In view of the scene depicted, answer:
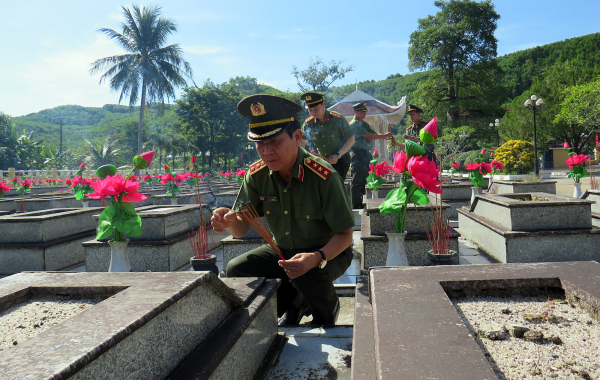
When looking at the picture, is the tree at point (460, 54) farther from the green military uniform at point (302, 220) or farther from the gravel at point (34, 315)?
the gravel at point (34, 315)

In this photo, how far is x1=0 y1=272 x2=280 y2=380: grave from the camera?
126 cm

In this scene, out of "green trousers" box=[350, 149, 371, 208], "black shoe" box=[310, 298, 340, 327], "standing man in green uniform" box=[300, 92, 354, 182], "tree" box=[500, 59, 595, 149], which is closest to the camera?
"black shoe" box=[310, 298, 340, 327]

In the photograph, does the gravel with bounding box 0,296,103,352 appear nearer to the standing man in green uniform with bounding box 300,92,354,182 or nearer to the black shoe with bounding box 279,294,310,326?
the black shoe with bounding box 279,294,310,326

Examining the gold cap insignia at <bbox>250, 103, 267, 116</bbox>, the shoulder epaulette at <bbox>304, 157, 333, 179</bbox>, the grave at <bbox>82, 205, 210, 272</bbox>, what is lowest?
the grave at <bbox>82, 205, 210, 272</bbox>

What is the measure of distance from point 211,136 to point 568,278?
45.3 m

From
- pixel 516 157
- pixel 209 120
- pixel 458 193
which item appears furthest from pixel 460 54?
pixel 458 193

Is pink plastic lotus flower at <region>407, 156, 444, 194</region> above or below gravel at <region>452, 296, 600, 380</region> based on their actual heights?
above

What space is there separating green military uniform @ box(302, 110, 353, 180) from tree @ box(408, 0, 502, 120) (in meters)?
34.5

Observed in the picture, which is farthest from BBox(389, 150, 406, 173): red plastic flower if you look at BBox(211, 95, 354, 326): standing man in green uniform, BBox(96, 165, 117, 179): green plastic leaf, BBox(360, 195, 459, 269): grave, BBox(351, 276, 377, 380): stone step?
BBox(96, 165, 117, 179): green plastic leaf

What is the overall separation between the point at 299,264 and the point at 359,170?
6.13 meters

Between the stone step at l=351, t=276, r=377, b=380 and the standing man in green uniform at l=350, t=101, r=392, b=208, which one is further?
the standing man in green uniform at l=350, t=101, r=392, b=208

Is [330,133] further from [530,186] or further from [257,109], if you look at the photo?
[530,186]

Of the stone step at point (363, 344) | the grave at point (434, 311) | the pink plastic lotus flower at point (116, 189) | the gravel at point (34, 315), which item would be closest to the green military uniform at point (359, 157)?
the pink plastic lotus flower at point (116, 189)

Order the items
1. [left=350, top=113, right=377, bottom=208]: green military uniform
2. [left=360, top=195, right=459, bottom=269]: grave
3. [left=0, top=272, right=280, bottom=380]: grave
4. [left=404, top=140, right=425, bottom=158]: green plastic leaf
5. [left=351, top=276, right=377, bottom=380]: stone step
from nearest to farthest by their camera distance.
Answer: [left=0, top=272, right=280, bottom=380]: grave, [left=351, top=276, right=377, bottom=380]: stone step, [left=404, top=140, right=425, bottom=158]: green plastic leaf, [left=360, top=195, right=459, bottom=269]: grave, [left=350, top=113, right=377, bottom=208]: green military uniform
